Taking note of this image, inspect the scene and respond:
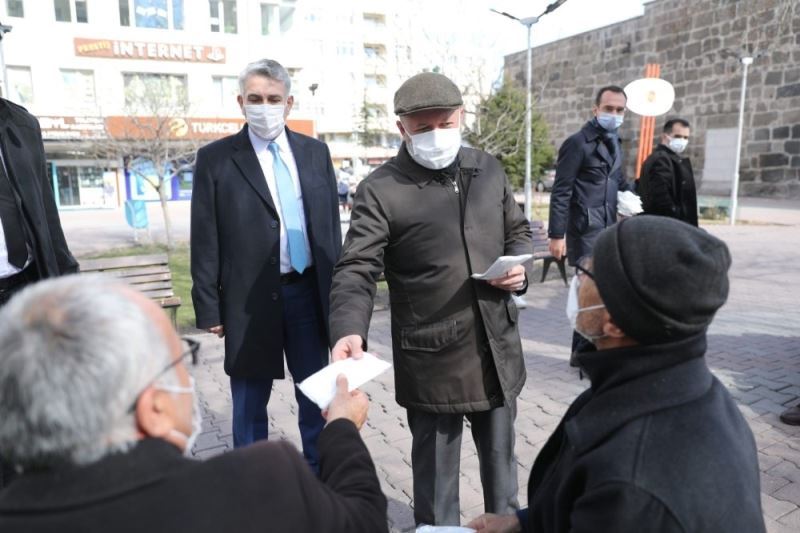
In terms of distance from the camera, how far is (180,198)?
33.4 meters

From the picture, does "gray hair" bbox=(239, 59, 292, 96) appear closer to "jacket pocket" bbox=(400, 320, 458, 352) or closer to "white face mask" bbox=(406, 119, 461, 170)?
"white face mask" bbox=(406, 119, 461, 170)

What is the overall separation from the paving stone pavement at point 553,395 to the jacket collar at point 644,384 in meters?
0.22

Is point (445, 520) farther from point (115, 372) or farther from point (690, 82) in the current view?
point (690, 82)

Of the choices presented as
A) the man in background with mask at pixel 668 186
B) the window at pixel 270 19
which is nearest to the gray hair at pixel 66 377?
the man in background with mask at pixel 668 186

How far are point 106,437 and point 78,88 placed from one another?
32337 millimetres

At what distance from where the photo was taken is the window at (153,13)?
97.5 feet

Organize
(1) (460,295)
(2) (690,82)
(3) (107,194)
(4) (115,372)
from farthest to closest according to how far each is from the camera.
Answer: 1. (3) (107,194)
2. (2) (690,82)
3. (1) (460,295)
4. (4) (115,372)

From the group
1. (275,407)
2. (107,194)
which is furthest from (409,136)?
(107,194)

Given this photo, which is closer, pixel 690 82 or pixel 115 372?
pixel 115 372

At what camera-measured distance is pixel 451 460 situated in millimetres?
2717

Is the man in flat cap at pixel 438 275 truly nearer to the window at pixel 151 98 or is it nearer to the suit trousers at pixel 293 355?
the suit trousers at pixel 293 355

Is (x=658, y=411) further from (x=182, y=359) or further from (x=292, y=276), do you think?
(x=292, y=276)

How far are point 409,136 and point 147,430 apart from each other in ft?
5.96

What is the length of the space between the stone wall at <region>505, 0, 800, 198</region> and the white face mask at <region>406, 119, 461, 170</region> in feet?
45.0
